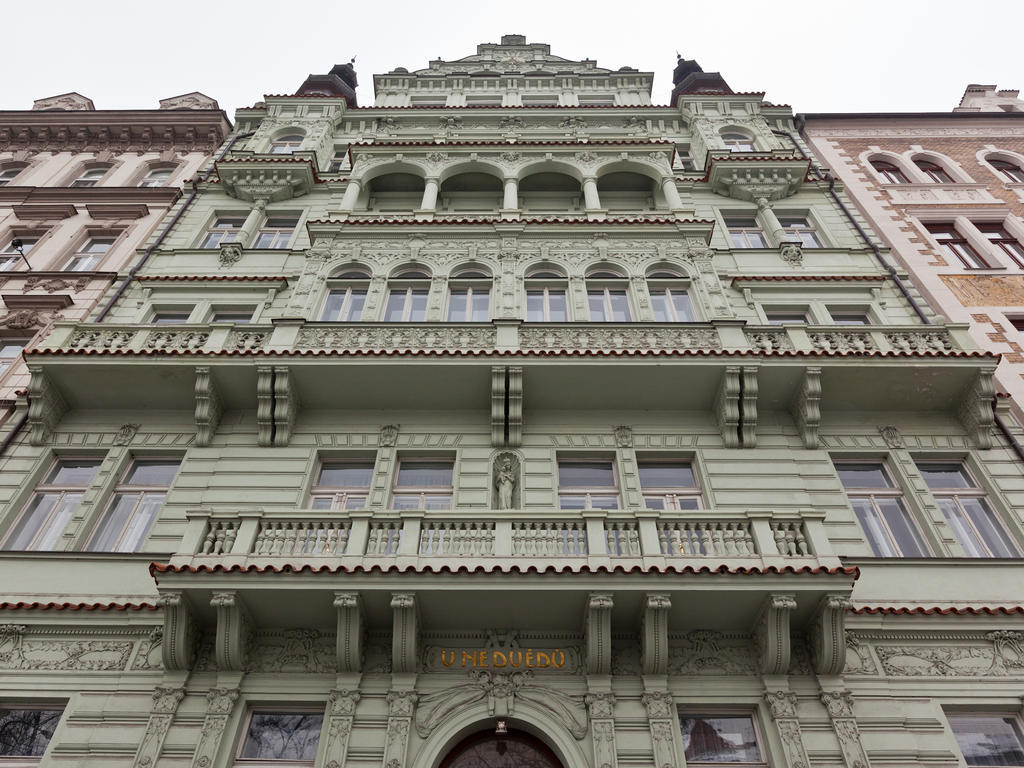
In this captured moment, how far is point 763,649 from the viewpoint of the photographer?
11.3 meters

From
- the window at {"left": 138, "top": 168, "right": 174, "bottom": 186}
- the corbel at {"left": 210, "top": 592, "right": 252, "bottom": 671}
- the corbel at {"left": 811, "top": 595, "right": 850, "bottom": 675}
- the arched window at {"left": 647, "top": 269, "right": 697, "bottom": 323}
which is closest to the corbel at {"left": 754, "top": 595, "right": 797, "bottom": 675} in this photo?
the corbel at {"left": 811, "top": 595, "right": 850, "bottom": 675}

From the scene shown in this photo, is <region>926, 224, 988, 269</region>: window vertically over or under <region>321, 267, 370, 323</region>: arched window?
over

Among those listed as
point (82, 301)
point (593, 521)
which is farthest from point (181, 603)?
point (82, 301)

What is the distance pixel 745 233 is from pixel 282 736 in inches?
726

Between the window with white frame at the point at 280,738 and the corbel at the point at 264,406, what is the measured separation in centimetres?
572

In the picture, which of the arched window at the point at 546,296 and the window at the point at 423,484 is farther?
the arched window at the point at 546,296

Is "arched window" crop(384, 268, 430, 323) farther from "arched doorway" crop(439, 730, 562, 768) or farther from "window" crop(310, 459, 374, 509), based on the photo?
"arched doorway" crop(439, 730, 562, 768)

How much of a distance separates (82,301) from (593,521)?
52.3 feet

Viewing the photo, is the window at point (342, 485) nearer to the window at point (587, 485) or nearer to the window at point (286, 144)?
the window at point (587, 485)

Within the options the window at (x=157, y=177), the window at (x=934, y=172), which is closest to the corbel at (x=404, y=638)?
the window at (x=157, y=177)

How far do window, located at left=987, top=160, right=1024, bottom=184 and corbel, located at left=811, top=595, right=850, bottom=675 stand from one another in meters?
21.4

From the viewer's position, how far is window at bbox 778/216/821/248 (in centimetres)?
2183

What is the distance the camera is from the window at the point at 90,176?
26808 millimetres

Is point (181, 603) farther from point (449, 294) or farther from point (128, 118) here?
point (128, 118)
